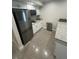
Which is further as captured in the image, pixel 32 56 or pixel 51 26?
pixel 51 26

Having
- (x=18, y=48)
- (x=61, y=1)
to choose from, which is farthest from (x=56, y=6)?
(x=18, y=48)

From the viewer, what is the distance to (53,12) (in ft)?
26.8

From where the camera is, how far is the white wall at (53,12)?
294 inches

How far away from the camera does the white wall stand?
747cm

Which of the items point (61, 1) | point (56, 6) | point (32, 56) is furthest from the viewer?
point (56, 6)
